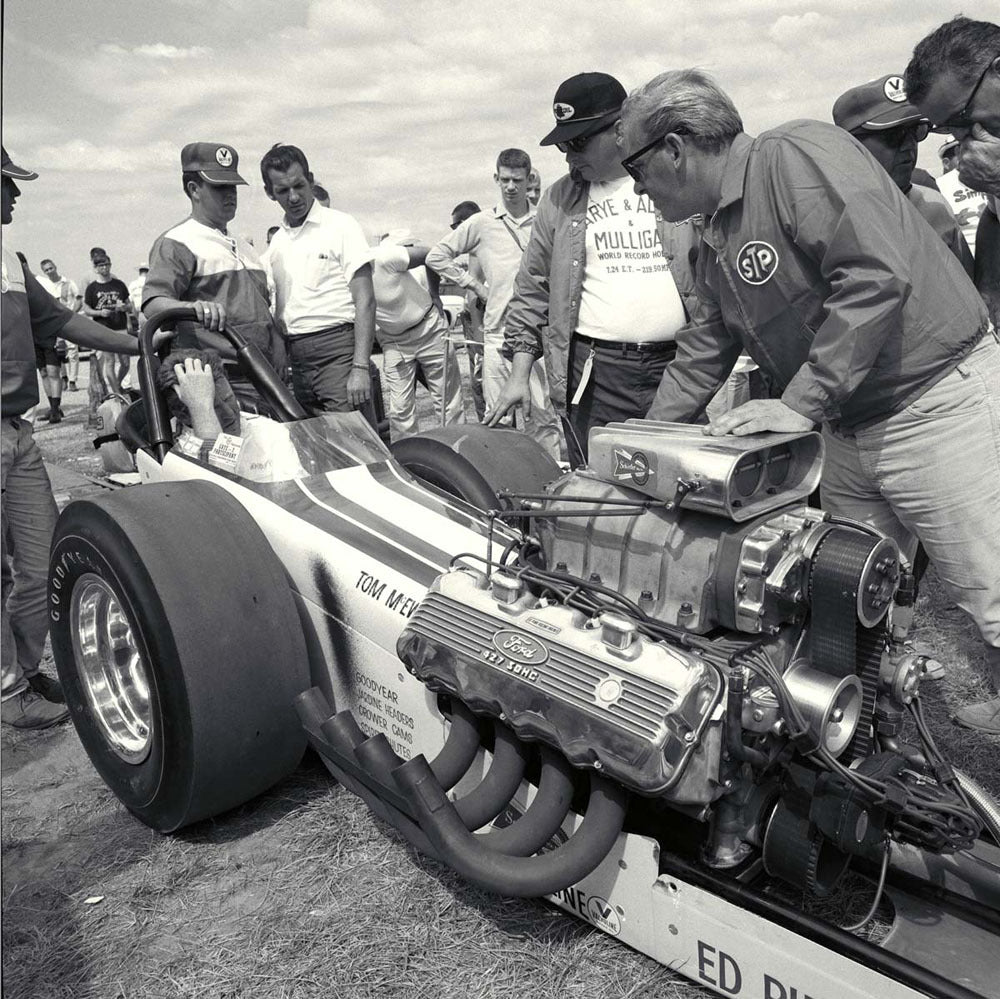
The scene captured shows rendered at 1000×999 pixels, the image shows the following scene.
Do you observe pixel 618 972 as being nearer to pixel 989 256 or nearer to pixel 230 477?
pixel 230 477

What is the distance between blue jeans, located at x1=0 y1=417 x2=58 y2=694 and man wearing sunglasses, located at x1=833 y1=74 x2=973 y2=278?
138 inches

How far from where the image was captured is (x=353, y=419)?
11.6 ft

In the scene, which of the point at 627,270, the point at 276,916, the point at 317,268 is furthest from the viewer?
the point at 317,268

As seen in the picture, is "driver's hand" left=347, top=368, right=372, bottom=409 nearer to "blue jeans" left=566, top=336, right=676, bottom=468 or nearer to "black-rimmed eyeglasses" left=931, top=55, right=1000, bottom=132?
"blue jeans" left=566, top=336, right=676, bottom=468

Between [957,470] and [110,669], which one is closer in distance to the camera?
[957,470]

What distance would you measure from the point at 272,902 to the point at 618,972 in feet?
3.28

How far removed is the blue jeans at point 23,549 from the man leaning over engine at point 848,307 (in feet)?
9.11

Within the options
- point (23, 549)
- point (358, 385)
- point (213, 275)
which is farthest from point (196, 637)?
point (358, 385)

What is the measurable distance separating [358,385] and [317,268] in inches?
30.1

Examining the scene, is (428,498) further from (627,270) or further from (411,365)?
(411,365)

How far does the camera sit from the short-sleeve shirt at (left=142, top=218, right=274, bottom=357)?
4598 millimetres

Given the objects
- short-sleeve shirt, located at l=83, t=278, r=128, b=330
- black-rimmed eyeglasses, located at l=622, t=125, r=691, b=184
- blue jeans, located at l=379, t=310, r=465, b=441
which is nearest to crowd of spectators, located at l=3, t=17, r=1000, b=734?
black-rimmed eyeglasses, located at l=622, t=125, r=691, b=184

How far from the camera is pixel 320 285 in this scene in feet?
18.2

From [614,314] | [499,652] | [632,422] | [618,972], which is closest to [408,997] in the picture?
[618,972]
